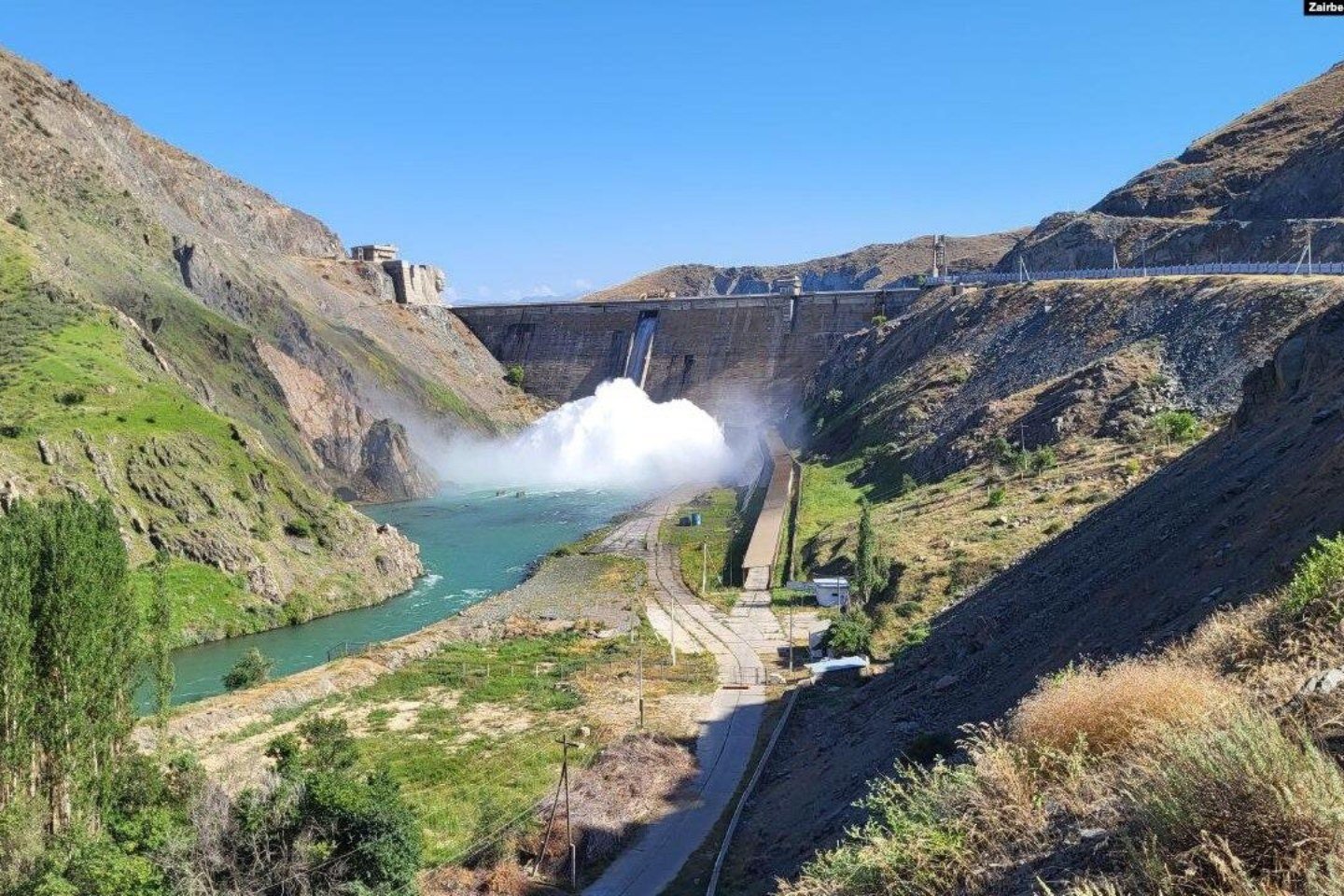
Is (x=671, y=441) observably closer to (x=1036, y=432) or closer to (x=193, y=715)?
(x=1036, y=432)

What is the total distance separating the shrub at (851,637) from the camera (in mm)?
34625

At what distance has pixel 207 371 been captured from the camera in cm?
7169

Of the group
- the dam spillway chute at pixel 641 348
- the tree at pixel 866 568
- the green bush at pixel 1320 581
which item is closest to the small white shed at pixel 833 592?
the tree at pixel 866 568

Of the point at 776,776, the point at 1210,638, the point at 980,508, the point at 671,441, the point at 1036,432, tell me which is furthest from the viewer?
the point at 671,441

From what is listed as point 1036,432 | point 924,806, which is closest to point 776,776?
point 924,806

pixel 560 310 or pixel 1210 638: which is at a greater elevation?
pixel 560 310

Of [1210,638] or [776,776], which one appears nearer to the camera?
[1210,638]

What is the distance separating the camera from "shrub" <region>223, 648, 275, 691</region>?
1490 inches

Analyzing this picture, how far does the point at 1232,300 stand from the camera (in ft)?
172

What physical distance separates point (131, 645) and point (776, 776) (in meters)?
14.5

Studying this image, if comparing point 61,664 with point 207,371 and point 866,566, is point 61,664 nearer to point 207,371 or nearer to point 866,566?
point 866,566

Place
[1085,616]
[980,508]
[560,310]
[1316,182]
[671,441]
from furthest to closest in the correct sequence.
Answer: [560,310] < [671,441] < [1316,182] < [980,508] < [1085,616]

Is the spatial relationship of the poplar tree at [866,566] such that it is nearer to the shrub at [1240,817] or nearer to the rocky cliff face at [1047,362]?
the rocky cliff face at [1047,362]

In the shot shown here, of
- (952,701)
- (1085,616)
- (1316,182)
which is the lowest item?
(952,701)
